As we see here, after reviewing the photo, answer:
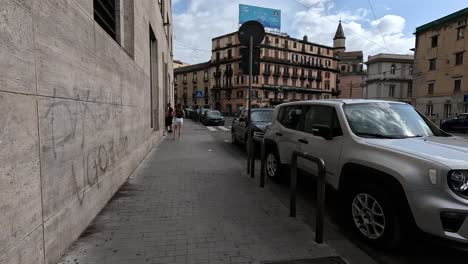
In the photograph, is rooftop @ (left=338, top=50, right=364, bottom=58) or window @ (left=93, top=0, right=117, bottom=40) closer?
window @ (left=93, top=0, right=117, bottom=40)

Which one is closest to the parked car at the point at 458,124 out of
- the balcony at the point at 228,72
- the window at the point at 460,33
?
the window at the point at 460,33

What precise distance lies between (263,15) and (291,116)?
29.9m

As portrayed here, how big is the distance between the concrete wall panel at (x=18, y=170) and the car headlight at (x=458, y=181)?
364 cm

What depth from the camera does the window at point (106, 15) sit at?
16.0 feet

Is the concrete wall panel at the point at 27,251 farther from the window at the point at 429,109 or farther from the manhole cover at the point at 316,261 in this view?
the window at the point at 429,109

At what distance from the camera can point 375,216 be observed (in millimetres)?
3391

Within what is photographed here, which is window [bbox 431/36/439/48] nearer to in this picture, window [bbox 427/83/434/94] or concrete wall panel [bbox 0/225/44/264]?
window [bbox 427/83/434/94]

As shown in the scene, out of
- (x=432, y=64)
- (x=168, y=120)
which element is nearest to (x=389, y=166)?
(x=168, y=120)

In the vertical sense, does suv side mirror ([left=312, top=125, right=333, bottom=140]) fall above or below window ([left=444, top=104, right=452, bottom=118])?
below

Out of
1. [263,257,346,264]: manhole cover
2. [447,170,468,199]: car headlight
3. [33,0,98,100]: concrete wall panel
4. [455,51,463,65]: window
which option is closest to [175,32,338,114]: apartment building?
[455,51,463,65]: window

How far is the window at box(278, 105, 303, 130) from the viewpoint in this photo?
5523mm

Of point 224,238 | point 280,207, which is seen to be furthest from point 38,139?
point 280,207

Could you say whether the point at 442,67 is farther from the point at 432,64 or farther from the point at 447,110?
the point at 447,110

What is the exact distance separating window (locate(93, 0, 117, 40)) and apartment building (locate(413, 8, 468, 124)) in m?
A: 37.0
